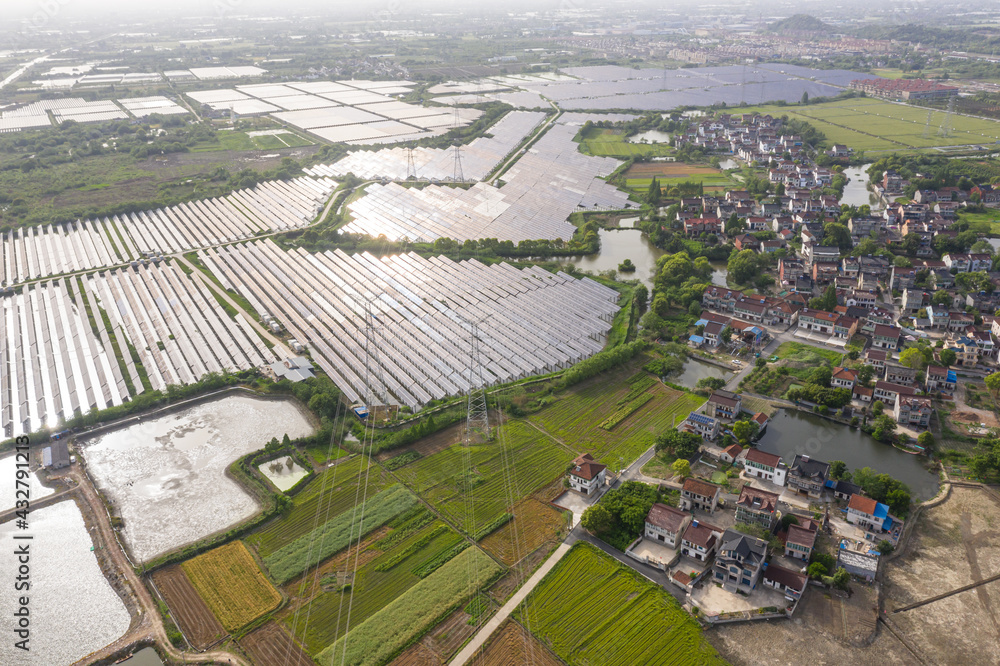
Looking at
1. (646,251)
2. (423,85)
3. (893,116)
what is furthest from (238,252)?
(893,116)

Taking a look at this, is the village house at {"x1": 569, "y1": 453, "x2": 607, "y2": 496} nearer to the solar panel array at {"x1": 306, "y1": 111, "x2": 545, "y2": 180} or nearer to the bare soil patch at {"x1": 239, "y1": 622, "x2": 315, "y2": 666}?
the bare soil patch at {"x1": 239, "y1": 622, "x2": 315, "y2": 666}

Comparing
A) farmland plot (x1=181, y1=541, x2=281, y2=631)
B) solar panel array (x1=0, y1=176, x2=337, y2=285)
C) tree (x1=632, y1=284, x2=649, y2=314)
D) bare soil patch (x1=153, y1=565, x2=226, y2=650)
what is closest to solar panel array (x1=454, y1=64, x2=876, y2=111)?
solar panel array (x1=0, y1=176, x2=337, y2=285)

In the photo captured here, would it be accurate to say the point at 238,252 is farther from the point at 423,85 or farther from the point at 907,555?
the point at 423,85

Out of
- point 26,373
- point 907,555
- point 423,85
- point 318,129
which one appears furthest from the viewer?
point 423,85

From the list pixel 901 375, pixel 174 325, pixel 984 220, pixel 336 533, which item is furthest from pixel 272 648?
pixel 984 220

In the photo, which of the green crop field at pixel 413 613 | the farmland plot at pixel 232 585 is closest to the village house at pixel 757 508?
the green crop field at pixel 413 613

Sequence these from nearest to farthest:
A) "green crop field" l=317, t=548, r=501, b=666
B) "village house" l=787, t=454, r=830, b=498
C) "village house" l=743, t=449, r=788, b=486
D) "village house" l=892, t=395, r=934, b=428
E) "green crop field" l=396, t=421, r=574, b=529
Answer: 1. "green crop field" l=317, t=548, r=501, b=666
2. "village house" l=787, t=454, r=830, b=498
3. "green crop field" l=396, t=421, r=574, b=529
4. "village house" l=743, t=449, r=788, b=486
5. "village house" l=892, t=395, r=934, b=428

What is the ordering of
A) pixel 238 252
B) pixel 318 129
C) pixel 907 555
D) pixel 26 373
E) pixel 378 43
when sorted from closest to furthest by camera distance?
1. pixel 907 555
2. pixel 26 373
3. pixel 238 252
4. pixel 318 129
5. pixel 378 43
